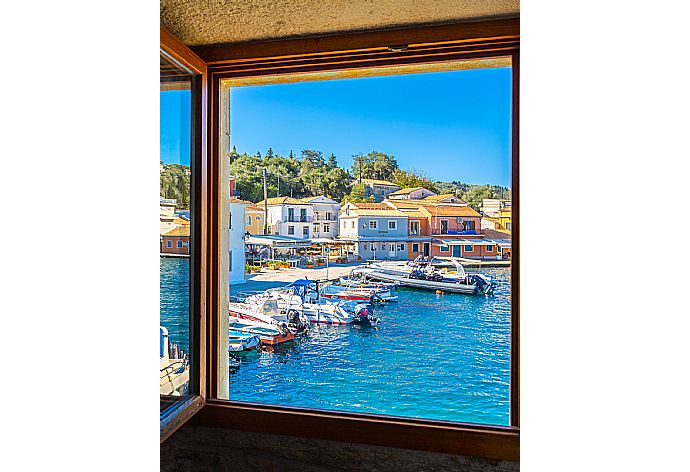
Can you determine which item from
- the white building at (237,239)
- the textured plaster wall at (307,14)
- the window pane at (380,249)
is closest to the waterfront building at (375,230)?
the window pane at (380,249)

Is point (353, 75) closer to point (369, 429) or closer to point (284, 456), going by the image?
point (369, 429)

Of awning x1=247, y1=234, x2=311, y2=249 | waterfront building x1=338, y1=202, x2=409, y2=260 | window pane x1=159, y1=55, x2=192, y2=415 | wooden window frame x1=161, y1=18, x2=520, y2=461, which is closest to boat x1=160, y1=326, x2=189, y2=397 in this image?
window pane x1=159, y1=55, x2=192, y2=415

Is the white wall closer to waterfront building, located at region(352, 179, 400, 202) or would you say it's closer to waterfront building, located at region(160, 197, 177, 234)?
waterfront building, located at region(160, 197, 177, 234)

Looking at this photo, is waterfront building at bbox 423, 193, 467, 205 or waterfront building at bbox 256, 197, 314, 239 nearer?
waterfront building at bbox 423, 193, 467, 205

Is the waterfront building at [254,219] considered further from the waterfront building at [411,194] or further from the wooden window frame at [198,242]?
the waterfront building at [411,194]
